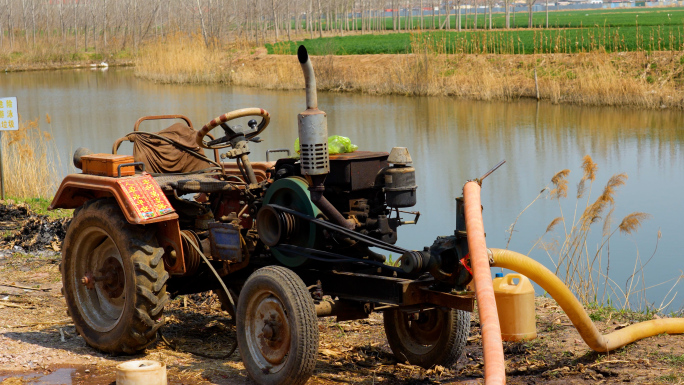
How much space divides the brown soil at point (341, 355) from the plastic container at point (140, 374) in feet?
1.16

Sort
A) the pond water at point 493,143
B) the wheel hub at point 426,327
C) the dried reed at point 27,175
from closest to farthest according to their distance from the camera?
the wheel hub at point 426,327
the pond water at point 493,143
the dried reed at point 27,175

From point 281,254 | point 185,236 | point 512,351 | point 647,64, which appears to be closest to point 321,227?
point 281,254

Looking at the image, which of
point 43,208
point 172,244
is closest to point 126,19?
point 43,208

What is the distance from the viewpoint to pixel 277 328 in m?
3.75

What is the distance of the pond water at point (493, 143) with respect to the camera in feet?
27.0

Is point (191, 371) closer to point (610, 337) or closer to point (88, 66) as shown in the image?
point (610, 337)

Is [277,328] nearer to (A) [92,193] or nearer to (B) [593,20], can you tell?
(A) [92,193]

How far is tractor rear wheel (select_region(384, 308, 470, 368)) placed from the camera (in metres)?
3.99

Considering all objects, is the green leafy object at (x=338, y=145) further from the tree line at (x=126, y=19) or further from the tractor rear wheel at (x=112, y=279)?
the tree line at (x=126, y=19)

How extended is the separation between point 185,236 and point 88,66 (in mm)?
39829

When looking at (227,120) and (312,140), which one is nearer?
(312,140)

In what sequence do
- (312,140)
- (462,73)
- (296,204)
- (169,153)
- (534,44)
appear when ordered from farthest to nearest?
(534,44) → (462,73) → (169,153) → (296,204) → (312,140)

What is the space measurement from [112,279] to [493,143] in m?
10.3

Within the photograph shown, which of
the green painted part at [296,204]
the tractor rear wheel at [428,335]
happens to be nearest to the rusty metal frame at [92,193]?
the green painted part at [296,204]
